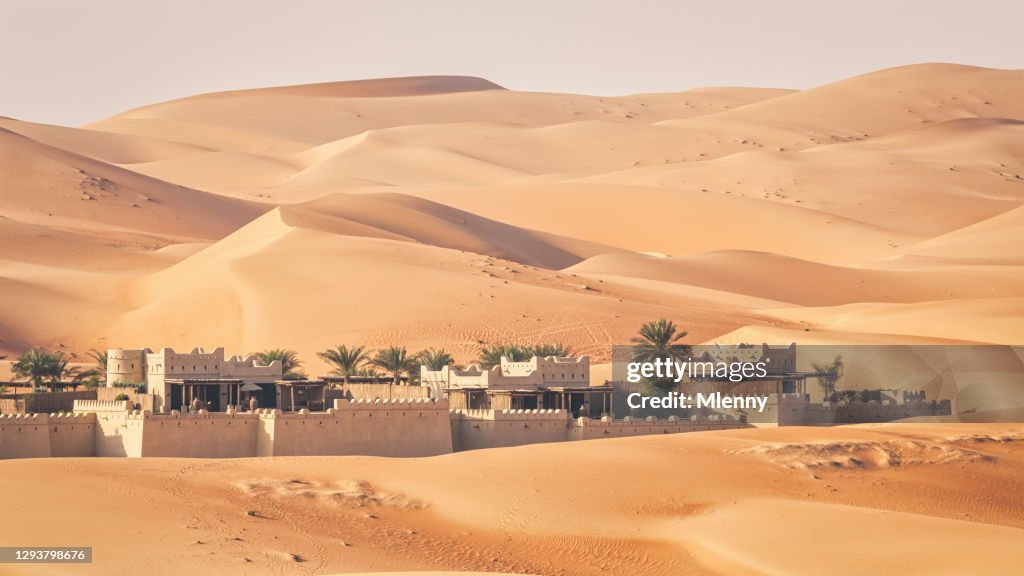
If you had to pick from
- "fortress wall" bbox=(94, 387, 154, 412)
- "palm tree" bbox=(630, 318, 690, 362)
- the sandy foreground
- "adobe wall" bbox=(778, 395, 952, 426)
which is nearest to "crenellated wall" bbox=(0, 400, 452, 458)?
"fortress wall" bbox=(94, 387, 154, 412)

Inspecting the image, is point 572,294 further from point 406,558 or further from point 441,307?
point 406,558

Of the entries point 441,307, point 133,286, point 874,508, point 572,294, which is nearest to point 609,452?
point 874,508

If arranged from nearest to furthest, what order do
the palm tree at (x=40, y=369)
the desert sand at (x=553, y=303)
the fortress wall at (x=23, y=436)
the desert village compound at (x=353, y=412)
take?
the desert sand at (x=553, y=303) → the fortress wall at (x=23, y=436) → the desert village compound at (x=353, y=412) → the palm tree at (x=40, y=369)

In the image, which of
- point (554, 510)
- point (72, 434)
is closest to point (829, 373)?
point (554, 510)

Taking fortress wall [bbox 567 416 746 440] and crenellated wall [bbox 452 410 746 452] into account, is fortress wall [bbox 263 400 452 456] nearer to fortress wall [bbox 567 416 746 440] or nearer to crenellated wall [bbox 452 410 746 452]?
crenellated wall [bbox 452 410 746 452]

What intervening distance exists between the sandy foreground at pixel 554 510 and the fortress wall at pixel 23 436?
4.16m

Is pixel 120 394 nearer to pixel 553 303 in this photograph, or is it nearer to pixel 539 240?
pixel 553 303

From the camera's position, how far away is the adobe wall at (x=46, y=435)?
43812 millimetres

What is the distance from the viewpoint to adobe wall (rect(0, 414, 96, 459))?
43.8m

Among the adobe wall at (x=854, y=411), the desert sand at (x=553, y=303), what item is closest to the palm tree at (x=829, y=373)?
the adobe wall at (x=854, y=411)

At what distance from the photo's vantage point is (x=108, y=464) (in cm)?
4034

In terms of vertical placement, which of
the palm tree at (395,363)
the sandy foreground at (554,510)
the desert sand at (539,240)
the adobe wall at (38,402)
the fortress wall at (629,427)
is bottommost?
the sandy foreground at (554,510)

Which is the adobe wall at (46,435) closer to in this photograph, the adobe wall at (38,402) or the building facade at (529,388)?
the adobe wall at (38,402)

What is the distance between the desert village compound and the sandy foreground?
266cm
